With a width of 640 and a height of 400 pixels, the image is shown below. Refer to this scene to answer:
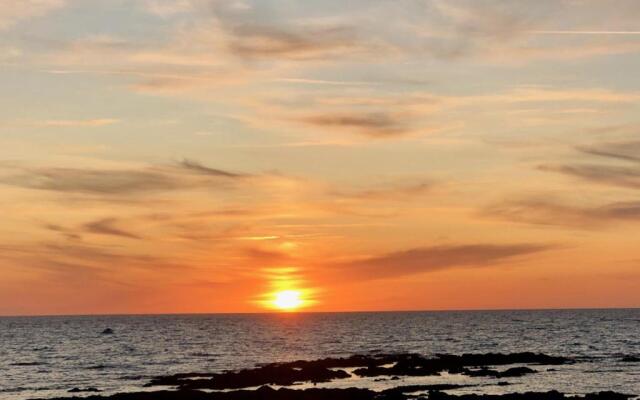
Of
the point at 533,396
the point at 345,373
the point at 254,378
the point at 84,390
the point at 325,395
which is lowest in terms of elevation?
the point at 533,396

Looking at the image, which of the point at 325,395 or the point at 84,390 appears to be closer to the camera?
the point at 325,395

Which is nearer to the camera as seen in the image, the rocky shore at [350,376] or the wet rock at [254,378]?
the rocky shore at [350,376]

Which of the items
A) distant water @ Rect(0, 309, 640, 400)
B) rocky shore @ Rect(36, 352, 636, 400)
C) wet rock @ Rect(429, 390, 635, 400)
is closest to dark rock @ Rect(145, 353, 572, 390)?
rocky shore @ Rect(36, 352, 636, 400)

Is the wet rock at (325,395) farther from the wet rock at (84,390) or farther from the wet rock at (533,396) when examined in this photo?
the wet rock at (84,390)

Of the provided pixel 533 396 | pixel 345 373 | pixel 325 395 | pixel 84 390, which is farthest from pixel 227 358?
pixel 533 396

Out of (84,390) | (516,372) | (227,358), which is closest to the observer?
(84,390)

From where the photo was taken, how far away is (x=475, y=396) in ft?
202

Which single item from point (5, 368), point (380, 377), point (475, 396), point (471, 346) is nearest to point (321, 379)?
point (380, 377)

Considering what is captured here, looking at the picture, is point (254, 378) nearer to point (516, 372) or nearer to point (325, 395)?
point (325, 395)

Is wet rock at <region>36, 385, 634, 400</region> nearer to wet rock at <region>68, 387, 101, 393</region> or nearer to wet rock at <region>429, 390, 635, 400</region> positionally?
wet rock at <region>429, 390, 635, 400</region>

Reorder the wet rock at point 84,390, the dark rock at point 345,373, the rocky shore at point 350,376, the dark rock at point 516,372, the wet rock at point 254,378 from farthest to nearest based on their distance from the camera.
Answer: the dark rock at point 516,372
the dark rock at point 345,373
the wet rock at point 254,378
the wet rock at point 84,390
the rocky shore at point 350,376

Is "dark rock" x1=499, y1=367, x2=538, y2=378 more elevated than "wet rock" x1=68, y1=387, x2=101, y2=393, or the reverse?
"dark rock" x1=499, y1=367, x2=538, y2=378

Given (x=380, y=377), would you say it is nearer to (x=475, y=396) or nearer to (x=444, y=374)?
(x=444, y=374)

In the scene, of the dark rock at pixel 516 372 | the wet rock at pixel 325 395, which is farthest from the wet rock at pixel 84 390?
the dark rock at pixel 516 372
